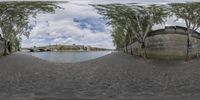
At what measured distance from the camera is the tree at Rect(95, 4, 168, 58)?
345cm

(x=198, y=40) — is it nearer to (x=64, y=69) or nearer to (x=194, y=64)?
(x=194, y=64)

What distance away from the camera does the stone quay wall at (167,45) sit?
3328 millimetres

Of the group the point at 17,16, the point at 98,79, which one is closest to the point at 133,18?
the point at 98,79

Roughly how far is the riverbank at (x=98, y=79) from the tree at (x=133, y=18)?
186mm

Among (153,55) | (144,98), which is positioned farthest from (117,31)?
(144,98)

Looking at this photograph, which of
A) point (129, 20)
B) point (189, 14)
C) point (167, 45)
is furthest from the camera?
point (189, 14)

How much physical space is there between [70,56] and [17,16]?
0.53 metres

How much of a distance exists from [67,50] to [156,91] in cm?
80

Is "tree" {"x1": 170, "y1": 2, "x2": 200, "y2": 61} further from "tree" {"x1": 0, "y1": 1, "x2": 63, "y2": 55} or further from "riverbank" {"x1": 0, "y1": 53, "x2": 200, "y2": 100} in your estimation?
"tree" {"x1": 0, "y1": 1, "x2": 63, "y2": 55}

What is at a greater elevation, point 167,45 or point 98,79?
point 167,45

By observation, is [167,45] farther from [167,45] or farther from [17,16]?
[17,16]

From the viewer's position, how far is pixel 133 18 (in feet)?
11.5

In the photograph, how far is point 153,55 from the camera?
3.47 metres

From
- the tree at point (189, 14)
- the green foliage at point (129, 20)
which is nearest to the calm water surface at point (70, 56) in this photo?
the green foliage at point (129, 20)
